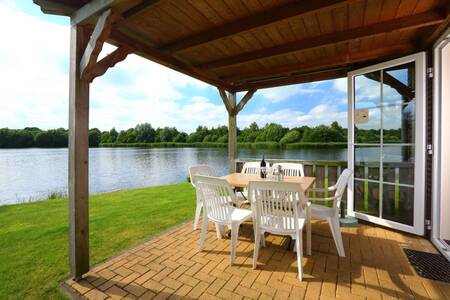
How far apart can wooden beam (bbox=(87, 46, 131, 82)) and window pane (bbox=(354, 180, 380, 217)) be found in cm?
365

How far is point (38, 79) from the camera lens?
11586 millimetres

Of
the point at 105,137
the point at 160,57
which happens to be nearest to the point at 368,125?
the point at 160,57

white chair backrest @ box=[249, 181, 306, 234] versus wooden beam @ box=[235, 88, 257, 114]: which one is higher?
wooden beam @ box=[235, 88, 257, 114]

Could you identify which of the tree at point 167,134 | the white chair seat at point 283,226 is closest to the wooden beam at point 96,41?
the white chair seat at point 283,226

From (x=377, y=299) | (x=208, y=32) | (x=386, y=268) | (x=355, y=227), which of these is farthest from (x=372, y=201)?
(x=208, y=32)

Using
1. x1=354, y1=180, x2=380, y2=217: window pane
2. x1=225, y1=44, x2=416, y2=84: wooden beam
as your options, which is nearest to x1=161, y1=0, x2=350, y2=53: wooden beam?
x1=225, y1=44, x2=416, y2=84: wooden beam

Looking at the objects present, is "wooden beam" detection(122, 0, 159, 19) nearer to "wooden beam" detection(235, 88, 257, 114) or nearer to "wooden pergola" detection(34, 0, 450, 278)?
"wooden pergola" detection(34, 0, 450, 278)

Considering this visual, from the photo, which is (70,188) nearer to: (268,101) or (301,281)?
(301,281)

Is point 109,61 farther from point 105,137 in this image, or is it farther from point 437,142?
point 105,137

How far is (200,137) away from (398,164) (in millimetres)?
18019

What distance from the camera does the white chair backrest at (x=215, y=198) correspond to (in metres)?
2.18

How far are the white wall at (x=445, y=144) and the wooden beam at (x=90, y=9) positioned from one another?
3543mm

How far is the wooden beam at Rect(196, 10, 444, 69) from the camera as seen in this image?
2131 mm

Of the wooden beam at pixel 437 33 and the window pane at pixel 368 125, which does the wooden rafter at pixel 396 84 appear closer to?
the window pane at pixel 368 125
